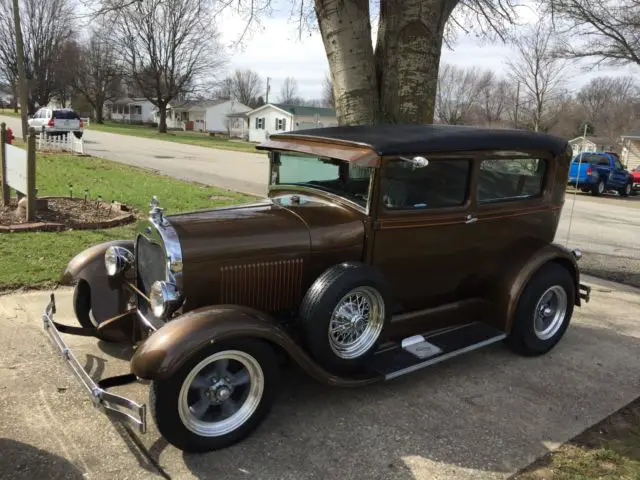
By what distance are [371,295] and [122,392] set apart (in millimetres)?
1782

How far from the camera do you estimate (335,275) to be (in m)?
3.28

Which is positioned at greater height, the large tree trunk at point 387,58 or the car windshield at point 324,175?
the large tree trunk at point 387,58

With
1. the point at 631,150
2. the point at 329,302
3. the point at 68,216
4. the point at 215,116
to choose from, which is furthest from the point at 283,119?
the point at 329,302

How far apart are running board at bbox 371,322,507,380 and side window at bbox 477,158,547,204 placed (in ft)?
3.42

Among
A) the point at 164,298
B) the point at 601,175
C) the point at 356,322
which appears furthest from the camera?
the point at 601,175

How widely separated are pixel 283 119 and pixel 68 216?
46809 mm

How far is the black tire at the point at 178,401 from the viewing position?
2.77 m

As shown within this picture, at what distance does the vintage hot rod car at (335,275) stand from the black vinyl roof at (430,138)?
1 cm

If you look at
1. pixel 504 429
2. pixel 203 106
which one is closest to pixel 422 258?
pixel 504 429

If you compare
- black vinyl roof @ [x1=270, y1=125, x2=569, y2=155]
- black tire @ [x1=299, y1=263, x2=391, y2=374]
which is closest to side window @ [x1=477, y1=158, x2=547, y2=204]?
black vinyl roof @ [x1=270, y1=125, x2=569, y2=155]

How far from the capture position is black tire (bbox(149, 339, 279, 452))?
2.77 m

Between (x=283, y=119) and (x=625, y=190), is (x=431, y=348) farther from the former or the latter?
(x=283, y=119)

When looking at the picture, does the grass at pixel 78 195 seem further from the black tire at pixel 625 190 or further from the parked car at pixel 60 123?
the black tire at pixel 625 190

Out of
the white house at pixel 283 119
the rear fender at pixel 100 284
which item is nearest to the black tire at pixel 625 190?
the rear fender at pixel 100 284
